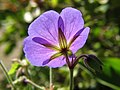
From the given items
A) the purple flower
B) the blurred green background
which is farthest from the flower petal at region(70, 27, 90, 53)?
the blurred green background

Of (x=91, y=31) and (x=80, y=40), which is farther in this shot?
(x=91, y=31)

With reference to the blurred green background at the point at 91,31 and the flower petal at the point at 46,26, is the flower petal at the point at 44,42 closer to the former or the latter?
the flower petal at the point at 46,26

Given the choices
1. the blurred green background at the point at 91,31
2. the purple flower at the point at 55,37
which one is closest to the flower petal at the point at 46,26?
the purple flower at the point at 55,37

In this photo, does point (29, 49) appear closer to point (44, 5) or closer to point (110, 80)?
point (110, 80)

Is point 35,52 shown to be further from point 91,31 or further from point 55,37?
point 91,31

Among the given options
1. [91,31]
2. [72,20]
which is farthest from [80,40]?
[91,31]

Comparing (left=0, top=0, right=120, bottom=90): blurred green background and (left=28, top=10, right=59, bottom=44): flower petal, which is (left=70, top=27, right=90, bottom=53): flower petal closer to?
(left=28, top=10, right=59, bottom=44): flower petal
